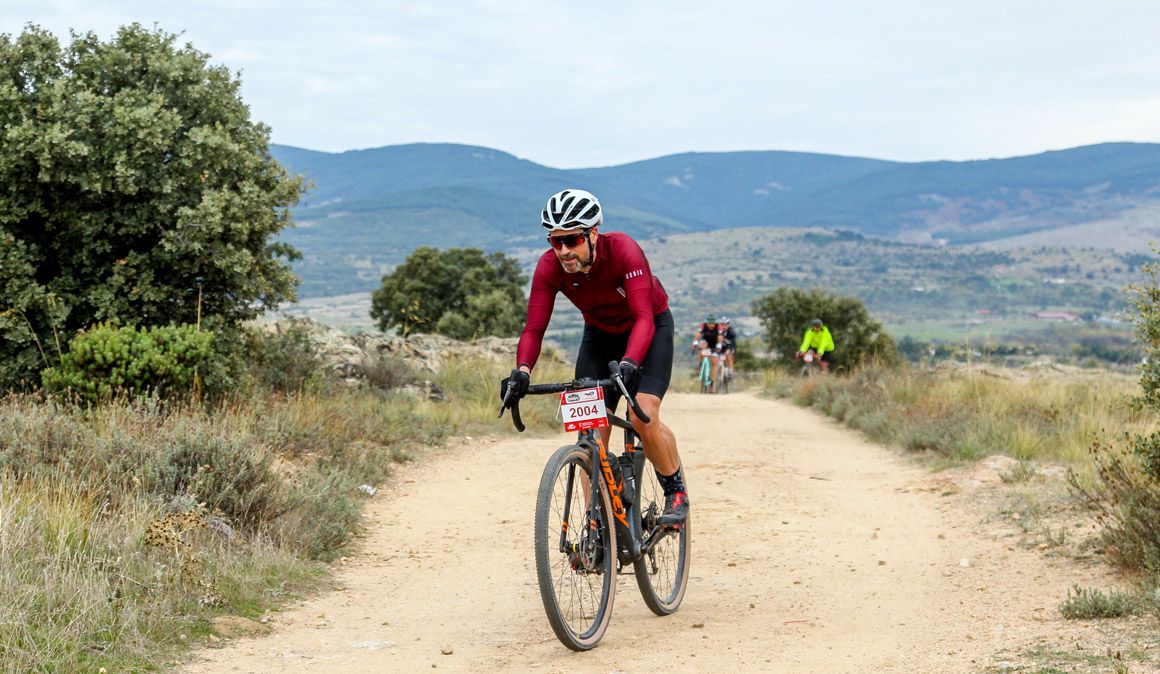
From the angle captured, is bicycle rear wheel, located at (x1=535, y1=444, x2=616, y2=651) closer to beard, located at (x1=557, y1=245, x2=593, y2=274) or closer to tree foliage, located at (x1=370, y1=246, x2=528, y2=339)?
beard, located at (x1=557, y1=245, x2=593, y2=274)

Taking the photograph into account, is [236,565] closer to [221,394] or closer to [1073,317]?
[221,394]

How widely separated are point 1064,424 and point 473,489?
7.24 m

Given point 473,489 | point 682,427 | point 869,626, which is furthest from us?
point 682,427

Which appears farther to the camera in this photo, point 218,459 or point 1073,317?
point 1073,317

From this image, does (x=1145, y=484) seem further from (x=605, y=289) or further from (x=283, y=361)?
(x=283, y=361)

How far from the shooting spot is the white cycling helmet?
6.14 m

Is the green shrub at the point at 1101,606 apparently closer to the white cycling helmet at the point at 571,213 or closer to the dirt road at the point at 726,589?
the dirt road at the point at 726,589

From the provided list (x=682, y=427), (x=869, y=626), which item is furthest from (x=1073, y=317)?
(x=869, y=626)

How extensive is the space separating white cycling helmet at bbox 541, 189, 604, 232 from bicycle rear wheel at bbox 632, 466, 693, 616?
149 centimetres

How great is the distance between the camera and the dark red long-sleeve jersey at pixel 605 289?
20.7ft

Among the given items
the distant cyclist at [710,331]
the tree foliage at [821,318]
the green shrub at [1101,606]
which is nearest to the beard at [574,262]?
the green shrub at [1101,606]

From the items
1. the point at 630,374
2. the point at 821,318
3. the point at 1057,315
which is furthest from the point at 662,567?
the point at 1057,315

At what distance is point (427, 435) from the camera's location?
13.7 meters

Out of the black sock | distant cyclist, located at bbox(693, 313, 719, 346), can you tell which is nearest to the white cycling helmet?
the black sock
